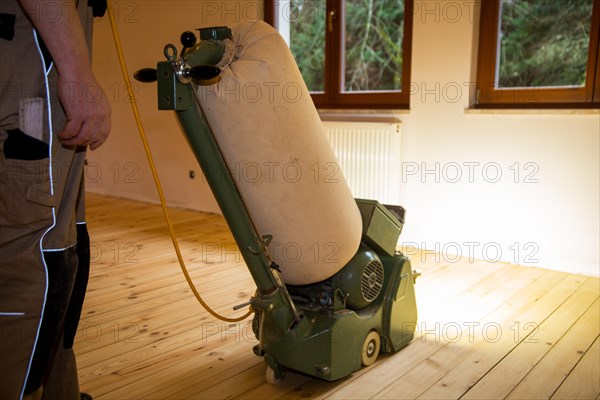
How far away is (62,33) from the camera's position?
96cm

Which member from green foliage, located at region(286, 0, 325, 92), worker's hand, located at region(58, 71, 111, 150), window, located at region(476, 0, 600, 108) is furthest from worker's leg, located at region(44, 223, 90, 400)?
green foliage, located at region(286, 0, 325, 92)

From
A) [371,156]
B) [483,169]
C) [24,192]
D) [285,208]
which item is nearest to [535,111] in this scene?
[483,169]

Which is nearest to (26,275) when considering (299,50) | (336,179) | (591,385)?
(336,179)

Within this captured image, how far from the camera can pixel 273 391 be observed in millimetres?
1607

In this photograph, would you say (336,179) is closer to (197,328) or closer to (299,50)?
(197,328)

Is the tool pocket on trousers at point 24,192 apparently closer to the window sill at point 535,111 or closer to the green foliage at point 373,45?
the window sill at point 535,111

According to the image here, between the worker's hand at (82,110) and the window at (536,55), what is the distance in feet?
8.23

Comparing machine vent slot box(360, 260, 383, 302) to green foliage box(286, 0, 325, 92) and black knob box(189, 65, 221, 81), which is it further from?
green foliage box(286, 0, 325, 92)

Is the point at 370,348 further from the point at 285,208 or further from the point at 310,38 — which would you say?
the point at 310,38

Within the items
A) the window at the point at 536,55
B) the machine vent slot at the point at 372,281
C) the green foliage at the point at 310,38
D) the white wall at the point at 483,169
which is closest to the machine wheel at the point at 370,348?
the machine vent slot at the point at 372,281

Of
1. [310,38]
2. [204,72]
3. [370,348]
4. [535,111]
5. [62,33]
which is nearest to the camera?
[62,33]

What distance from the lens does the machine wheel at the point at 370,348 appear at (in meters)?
1.72

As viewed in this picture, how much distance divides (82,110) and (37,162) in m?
0.12

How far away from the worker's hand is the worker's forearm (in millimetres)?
15
